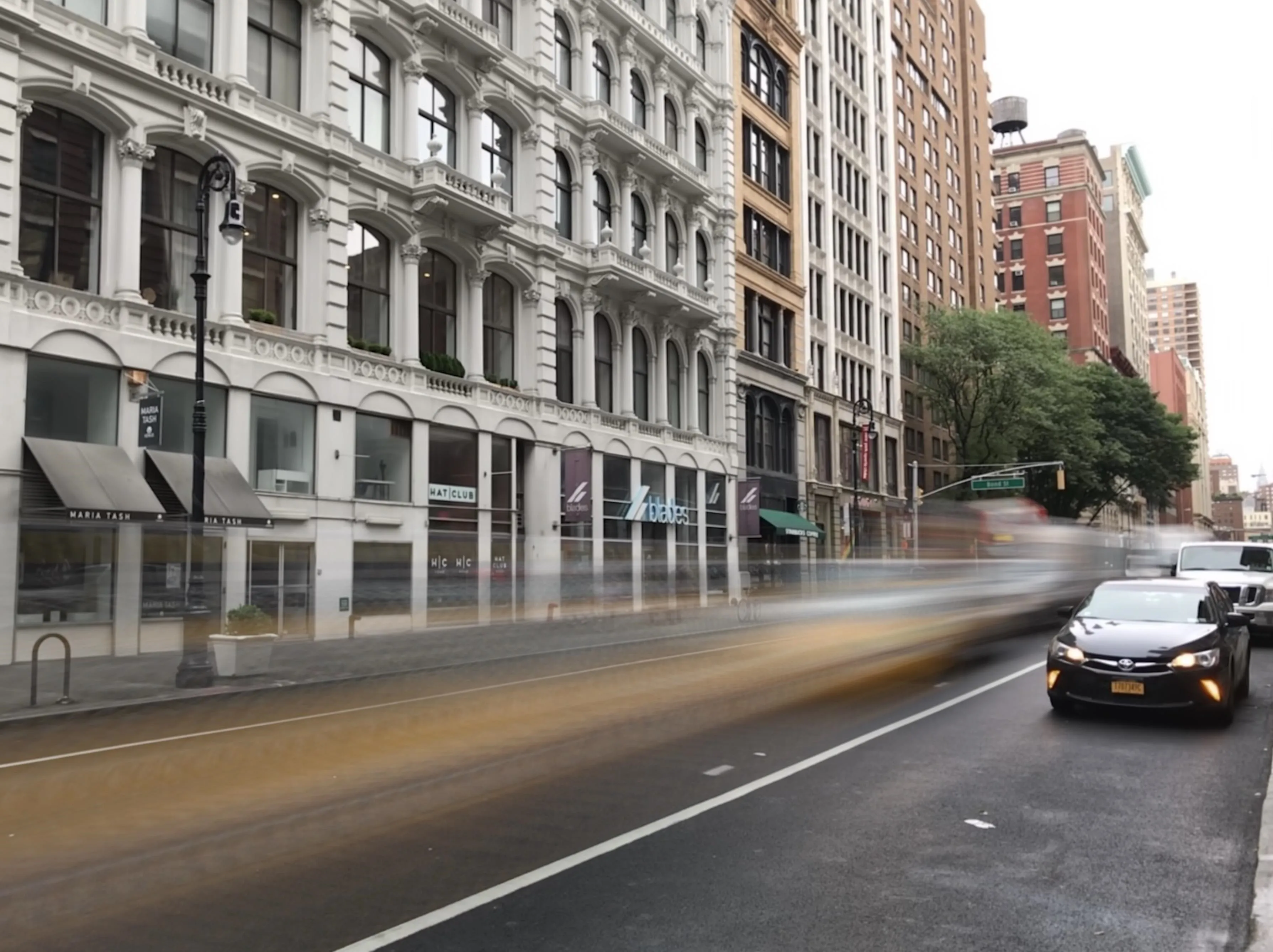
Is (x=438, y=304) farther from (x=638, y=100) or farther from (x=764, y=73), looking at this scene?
(x=764, y=73)

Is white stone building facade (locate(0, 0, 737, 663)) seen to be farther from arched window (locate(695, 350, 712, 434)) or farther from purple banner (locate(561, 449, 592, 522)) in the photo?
arched window (locate(695, 350, 712, 434))

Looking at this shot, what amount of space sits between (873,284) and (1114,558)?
34.9 m

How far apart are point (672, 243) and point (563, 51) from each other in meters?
8.25

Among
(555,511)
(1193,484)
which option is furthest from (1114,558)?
(1193,484)

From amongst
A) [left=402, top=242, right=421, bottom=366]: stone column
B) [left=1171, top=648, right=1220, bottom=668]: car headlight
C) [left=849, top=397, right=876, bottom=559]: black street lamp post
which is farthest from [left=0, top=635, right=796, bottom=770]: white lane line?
[left=849, top=397, right=876, bottom=559]: black street lamp post

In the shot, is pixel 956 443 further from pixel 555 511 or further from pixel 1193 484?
pixel 1193 484

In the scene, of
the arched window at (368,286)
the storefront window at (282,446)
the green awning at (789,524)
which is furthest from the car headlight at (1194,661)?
the green awning at (789,524)

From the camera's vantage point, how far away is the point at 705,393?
40.0 meters

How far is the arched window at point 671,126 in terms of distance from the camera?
37906 mm

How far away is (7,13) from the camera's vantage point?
17.8 m

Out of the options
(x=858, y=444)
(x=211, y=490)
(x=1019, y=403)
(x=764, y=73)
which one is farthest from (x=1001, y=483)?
(x=211, y=490)

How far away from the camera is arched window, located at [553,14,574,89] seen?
1261 inches

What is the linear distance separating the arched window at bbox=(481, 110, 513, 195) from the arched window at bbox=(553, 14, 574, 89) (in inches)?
108

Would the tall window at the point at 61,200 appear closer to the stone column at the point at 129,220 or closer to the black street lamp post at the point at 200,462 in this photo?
the stone column at the point at 129,220
